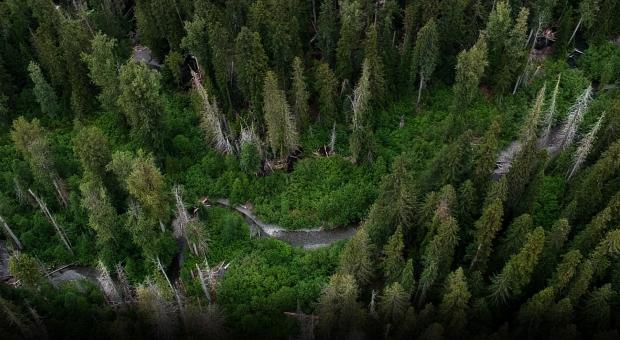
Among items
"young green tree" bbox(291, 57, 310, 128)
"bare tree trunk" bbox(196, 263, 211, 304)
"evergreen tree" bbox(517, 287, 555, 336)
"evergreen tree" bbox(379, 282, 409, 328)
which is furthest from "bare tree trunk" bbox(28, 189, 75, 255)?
"evergreen tree" bbox(517, 287, 555, 336)

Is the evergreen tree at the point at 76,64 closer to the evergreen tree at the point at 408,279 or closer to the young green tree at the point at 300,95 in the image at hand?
the young green tree at the point at 300,95

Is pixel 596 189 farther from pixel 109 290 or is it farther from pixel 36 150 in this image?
pixel 36 150

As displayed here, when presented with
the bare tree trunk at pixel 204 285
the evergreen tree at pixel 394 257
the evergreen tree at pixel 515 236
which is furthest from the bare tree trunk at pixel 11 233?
the evergreen tree at pixel 515 236

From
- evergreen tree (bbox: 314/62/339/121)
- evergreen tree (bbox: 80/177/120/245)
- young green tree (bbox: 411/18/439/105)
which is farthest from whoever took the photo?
evergreen tree (bbox: 314/62/339/121)

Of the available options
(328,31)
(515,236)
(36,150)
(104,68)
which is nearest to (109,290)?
(36,150)

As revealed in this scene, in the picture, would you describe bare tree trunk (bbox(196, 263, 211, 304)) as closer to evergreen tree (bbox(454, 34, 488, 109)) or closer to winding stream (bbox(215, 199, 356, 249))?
winding stream (bbox(215, 199, 356, 249))

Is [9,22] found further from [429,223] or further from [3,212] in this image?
[429,223]
